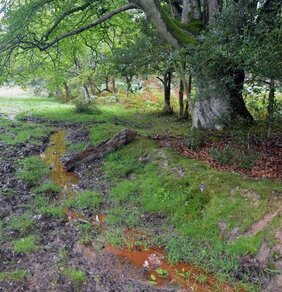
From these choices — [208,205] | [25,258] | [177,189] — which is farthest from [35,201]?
[208,205]

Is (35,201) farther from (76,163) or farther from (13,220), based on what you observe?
(76,163)

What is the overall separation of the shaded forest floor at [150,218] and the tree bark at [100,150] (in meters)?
0.35

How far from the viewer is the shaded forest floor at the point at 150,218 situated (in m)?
6.28

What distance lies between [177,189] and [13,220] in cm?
439

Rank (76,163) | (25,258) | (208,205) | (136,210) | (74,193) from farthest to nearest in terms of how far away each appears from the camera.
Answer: (76,163)
(74,193)
(136,210)
(208,205)
(25,258)

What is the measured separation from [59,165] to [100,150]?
178 centimetres

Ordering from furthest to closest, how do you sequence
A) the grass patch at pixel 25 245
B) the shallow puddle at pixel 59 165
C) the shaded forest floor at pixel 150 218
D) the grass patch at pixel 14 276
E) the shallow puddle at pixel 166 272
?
1. the shallow puddle at pixel 59 165
2. the grass patch at pixel 25 245
3. the shaded forest floor at pixel 150 218
4. the shallow puddle at pixel 166 272
5. the grass patch at pixel 14 276

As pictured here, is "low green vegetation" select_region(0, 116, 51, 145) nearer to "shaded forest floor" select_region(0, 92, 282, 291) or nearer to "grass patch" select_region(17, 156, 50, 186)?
"shaded forest floor" select_region(0, 92, 282, 291)

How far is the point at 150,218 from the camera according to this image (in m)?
8.62

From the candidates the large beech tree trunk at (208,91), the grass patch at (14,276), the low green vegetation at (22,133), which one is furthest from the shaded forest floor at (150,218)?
the low green vegetation at (22,133)

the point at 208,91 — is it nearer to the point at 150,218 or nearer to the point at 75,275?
the point at 150,218

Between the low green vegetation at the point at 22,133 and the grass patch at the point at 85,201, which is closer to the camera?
the grass patch at the point at 85,201

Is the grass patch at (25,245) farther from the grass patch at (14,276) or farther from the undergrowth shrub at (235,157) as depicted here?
the undergrowth shrub at (235,157)

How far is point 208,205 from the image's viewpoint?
26.9 feet
